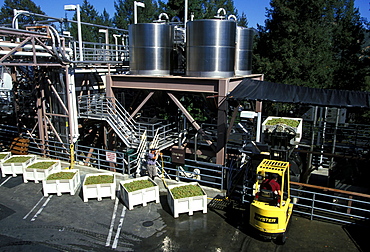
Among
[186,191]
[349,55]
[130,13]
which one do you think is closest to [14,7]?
[130,13]

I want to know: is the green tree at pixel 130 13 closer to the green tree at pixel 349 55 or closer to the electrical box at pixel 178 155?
the green tree at pixel 349 55

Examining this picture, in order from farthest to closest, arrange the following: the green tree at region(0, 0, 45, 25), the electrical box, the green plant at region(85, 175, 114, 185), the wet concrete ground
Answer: the green tree at region(0, 0, 45, 25) → the electrical box → the green plant at region(85, 175, 114, 185) → the wet concrete ground

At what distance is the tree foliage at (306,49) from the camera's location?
95.3 feet

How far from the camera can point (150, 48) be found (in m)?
18.5

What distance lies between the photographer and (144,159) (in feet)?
55.1

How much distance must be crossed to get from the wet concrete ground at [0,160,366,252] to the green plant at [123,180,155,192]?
0.79m

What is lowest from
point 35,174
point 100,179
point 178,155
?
point 35,174

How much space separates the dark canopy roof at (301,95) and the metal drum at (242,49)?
3.72 meters

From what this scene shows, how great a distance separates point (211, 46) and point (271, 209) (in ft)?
32.3

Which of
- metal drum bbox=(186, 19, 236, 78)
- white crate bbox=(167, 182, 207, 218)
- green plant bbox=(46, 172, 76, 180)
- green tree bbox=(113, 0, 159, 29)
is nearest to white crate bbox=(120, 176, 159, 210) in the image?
white crate bbox=(167, 182, 207, 218)

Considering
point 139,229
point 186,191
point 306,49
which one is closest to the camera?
point 139,229

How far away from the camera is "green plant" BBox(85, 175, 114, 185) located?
13.9m

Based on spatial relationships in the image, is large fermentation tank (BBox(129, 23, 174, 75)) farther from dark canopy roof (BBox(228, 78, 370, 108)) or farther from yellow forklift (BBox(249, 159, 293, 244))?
yellow forklift (BBox(249, 159, 293, 244))

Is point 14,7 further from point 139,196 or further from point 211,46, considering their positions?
point 139,196
